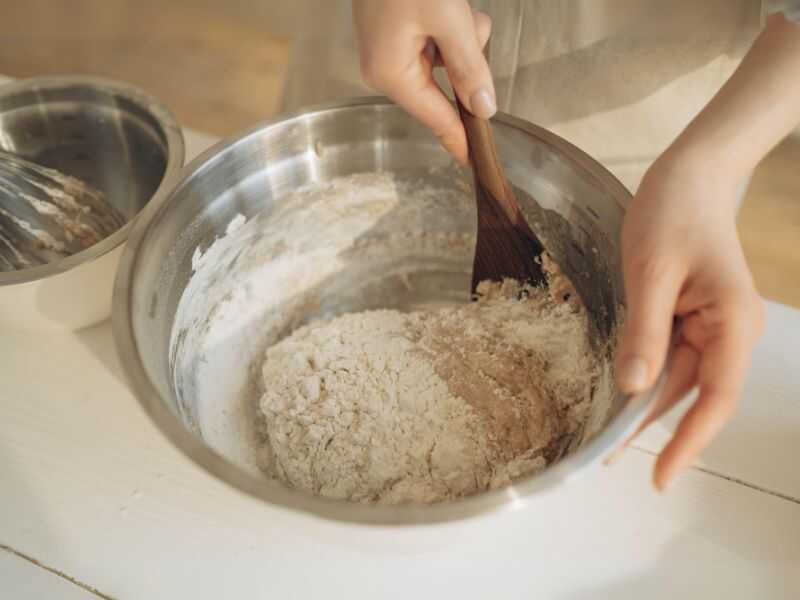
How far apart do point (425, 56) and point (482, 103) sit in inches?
2.7

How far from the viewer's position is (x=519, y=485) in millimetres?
407

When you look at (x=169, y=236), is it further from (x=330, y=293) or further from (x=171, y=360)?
(x=330, y=293)

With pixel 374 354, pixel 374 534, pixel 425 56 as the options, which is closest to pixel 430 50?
pixel 425 56

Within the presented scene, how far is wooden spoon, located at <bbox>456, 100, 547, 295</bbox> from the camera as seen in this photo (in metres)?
0.57

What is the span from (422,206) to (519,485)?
35 centimetres

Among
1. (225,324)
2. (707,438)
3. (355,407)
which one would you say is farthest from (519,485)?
(225,324)

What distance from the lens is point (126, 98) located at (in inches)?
28.1

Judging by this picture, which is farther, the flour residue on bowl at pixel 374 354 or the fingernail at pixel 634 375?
the flour residue on bowl at pixel 374 354

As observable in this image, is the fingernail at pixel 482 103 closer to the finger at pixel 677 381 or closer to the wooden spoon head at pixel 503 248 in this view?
the wooden spoon head at pixel 503 248

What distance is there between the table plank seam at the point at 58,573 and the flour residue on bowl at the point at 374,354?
0.44 feet

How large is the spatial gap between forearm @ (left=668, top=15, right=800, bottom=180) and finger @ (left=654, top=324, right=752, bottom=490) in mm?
139

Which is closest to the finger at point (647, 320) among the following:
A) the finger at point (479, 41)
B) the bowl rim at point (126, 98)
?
the finger at point (479, 41)

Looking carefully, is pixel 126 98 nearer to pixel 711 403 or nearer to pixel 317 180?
pixel 317 180

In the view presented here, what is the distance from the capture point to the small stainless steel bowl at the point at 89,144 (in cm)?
63
